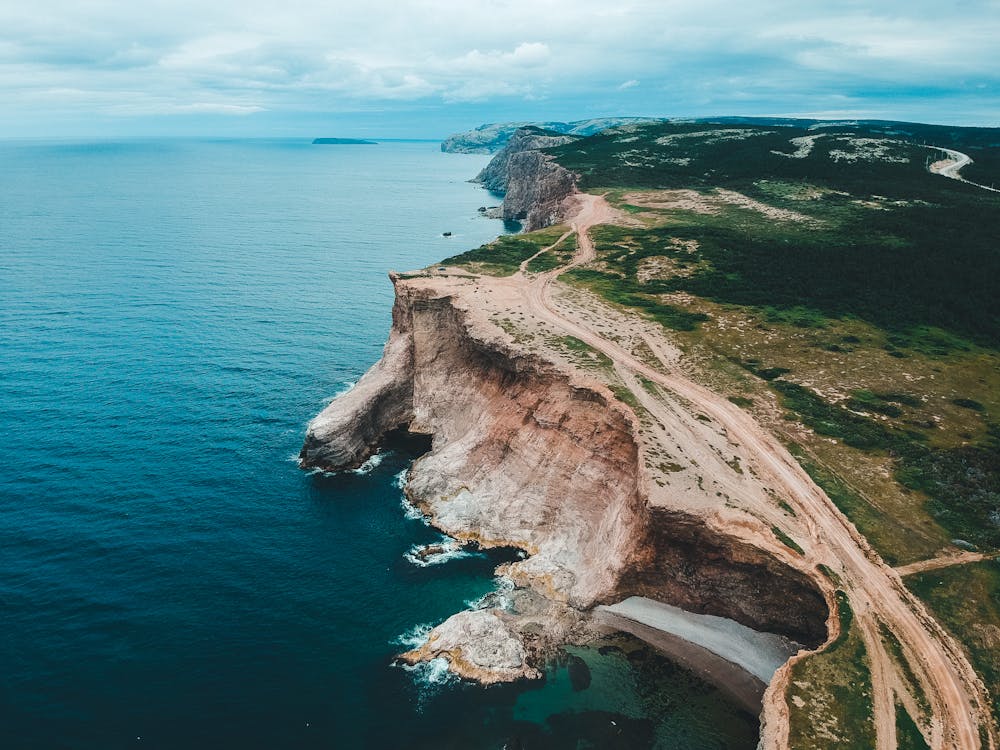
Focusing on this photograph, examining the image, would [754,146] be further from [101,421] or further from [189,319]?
[101,421]

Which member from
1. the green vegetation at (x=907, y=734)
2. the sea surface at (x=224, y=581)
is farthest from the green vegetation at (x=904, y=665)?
the sea surface at (x=224, y=581)

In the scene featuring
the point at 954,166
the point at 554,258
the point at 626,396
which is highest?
the point at 954,166

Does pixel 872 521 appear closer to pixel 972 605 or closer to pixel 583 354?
pixel 972 605

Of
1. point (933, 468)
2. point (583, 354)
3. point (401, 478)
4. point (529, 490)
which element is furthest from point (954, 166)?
point (401, 478)

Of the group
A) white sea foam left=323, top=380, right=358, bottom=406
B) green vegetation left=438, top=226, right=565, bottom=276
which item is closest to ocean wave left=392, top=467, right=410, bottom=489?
white sea foam left=323, top=380, right=358, bottom=406

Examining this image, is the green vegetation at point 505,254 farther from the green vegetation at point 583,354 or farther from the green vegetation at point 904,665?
the green vegetation at point 904,665

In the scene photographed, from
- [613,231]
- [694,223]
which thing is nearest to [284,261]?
[613,231]
